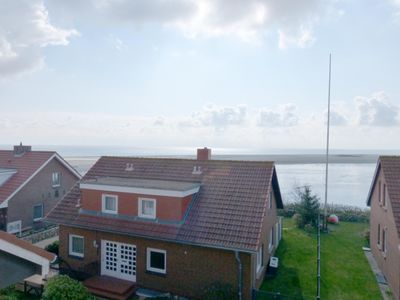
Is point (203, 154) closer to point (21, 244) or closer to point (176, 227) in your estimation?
point (176, 227)

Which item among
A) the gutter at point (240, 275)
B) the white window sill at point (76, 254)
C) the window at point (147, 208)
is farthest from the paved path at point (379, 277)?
the white window sill at point (76, 254)

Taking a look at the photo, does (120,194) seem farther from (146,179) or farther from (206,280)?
(206,280)

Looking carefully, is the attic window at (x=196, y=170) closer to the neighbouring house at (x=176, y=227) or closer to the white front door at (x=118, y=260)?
the neighbouring house at (x=176, y=227)


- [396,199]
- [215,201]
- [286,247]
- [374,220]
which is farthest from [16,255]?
[374,220]

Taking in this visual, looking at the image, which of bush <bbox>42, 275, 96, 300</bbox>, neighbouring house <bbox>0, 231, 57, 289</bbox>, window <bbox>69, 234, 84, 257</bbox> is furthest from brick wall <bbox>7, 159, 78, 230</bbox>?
neighbouring house <bbox>0, 231, 57, 289</bbox>

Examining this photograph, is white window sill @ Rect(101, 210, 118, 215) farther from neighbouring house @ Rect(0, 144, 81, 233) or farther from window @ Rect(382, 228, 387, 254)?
window @ Rect(382, 228, 387, 254)
